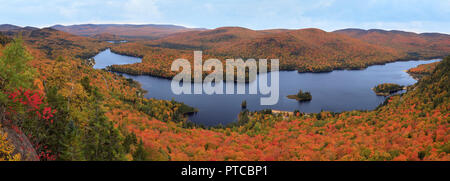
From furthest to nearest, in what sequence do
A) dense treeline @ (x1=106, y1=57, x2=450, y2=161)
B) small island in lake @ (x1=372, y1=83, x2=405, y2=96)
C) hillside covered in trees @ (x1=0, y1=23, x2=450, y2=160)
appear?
small island in lake @ (x1=372, y1=83, x2=405, y2=96) < dense treeline @ (x1=106, y1=57, x2=450, y2=161) < hillside covered in trees @ (x1=0, y1=23, x2=450, y2=160)

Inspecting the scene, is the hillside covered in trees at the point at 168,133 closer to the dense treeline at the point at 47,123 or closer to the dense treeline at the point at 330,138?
the dense treeline at the point at 47,123

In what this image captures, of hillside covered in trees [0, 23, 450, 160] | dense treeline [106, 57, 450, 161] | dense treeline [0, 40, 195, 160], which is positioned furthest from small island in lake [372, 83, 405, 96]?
dense treeline [0, 40, 195, 160]

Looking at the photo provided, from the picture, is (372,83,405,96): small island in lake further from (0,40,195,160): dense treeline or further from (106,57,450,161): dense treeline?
(0,40,195,160): dense treeline

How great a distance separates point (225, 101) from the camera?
144125mm

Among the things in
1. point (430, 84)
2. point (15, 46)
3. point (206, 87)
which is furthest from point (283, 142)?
point (206, 87)

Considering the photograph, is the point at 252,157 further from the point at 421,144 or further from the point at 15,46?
the point at 15,46

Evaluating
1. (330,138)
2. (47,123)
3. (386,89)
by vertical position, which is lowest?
(330,138)

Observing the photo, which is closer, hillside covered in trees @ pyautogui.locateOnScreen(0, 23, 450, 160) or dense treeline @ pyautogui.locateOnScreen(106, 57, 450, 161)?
hillside covered in trees @ pyautogui.locateOnScreen(0, 23, 450, 160)

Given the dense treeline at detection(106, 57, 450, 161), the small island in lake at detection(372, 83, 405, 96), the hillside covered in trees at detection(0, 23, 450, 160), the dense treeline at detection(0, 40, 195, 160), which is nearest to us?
the dense treeline at detection(0, 40, 195, 160)

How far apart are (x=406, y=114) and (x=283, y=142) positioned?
45.0 meters

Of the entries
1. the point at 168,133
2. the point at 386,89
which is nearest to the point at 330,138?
the point at 168,133

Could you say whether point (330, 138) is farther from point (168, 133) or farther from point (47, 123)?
point (47, 123)

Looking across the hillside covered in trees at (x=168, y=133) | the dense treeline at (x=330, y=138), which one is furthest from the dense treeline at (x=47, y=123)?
the dense treeline at (x=330, y=138)
